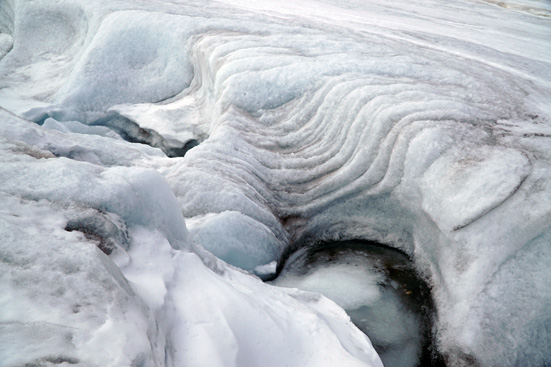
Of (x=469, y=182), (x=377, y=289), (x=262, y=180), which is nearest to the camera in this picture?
(x=469, y=182)

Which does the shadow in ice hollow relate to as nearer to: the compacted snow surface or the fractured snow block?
the compacted snow surface

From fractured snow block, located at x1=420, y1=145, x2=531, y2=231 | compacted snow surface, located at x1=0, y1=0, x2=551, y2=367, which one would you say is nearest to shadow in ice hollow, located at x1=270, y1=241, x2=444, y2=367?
compacted snow surface, located at x1=0, y1=0, x2=551, y2=367

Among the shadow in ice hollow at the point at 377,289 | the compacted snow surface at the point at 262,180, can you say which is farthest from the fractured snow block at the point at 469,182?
the shadow in ice hollow at the point at 377,289

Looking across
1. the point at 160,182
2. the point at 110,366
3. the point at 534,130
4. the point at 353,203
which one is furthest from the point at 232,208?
the point at 534,130

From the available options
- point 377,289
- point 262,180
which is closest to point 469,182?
point 377,289

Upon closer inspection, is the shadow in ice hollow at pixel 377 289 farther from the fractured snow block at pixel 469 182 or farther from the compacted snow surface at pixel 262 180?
the fractured snow block at pixel 469 182

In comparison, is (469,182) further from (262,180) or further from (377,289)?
(262,180)
